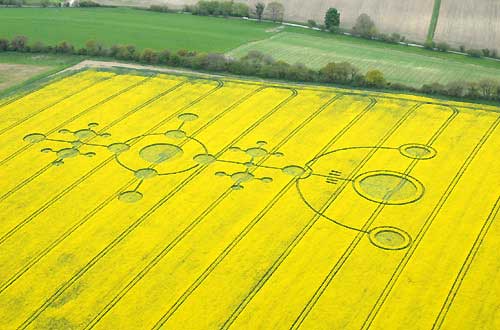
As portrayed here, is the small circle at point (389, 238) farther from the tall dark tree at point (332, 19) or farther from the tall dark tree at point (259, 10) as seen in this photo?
the tall dark tree at point (259, 10)

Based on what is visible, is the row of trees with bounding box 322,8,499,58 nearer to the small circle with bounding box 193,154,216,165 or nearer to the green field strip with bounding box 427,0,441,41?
the green field strip with bounding box 427,0,441,41

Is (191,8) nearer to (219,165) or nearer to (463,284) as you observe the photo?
(219,165)

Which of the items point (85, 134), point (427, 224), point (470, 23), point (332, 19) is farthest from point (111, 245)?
point (470, 23)

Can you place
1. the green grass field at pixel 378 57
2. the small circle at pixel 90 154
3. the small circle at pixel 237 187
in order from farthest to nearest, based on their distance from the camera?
1. the green grass field at pixel 378 57
2. the small circle at pixel 90 154
3. the small circle at pixel 237 187

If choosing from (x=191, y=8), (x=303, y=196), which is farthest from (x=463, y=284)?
(x=191, y=8)

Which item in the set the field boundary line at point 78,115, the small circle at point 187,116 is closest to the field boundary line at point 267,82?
the field boundary line at point 78,115
